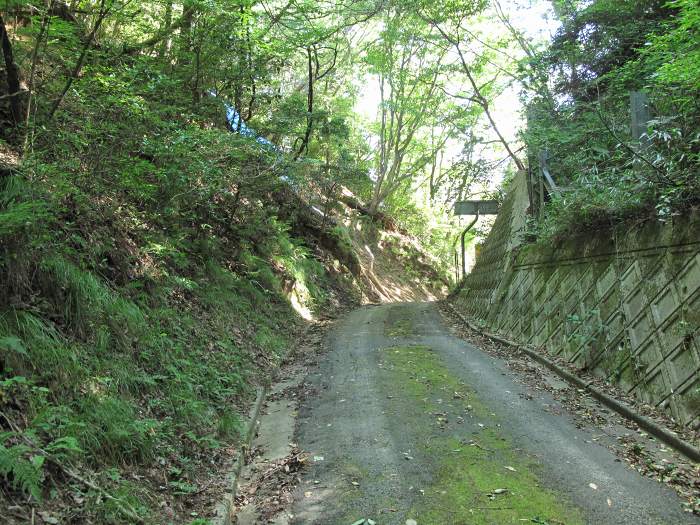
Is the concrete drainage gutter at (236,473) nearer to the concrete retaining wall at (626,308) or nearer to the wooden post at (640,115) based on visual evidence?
the concrete retaining wall at (626,308)

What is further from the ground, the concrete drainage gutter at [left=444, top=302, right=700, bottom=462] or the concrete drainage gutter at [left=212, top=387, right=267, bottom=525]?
the concrete drainage gutter at [left=444, top=302, right=700, bottom=462]

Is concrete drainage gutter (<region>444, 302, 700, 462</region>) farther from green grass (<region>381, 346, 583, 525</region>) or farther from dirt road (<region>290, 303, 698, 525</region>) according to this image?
green grass (<region>381, 346, 583, 525</region>)

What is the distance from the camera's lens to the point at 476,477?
509 centimetres

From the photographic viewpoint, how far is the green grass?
4391mm

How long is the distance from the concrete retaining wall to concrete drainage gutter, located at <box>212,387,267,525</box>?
530 centimetres

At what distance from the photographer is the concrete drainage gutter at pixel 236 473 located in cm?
442

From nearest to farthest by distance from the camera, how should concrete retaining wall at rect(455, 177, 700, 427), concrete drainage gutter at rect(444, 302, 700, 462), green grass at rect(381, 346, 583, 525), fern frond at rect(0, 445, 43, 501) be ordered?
fern frond at rect(0, 445, 43, 501), green grass at rect(381, 346, 583, 525), concrete drainage gutter at rect(444, 302, 700, 462), concrete retaining wall at rect(455, 177, 700, 427)

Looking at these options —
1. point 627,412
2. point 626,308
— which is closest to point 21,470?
point 627,412

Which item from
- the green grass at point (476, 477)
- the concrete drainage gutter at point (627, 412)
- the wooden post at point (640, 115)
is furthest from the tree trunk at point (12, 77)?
the wooden post at point (640, 115)

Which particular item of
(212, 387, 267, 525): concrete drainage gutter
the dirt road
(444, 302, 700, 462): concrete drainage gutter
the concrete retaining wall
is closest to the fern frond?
(212, 387, 267, 525): concrete drainage gutter

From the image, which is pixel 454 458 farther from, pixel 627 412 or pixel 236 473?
pixel 627 412

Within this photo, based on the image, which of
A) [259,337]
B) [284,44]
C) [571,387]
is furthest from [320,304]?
[571,387]

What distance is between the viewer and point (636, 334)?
7676 mm

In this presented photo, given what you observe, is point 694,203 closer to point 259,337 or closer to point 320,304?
point 259,337
